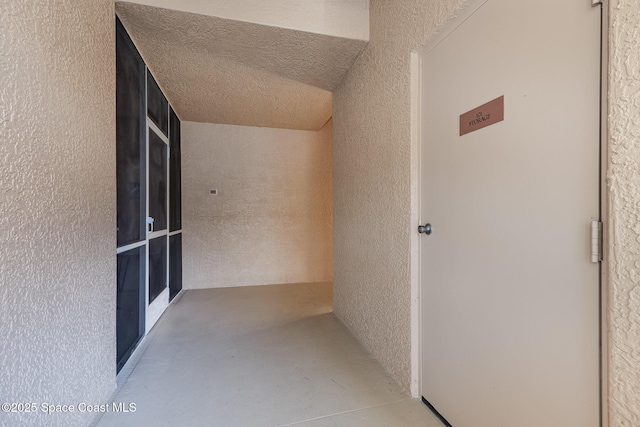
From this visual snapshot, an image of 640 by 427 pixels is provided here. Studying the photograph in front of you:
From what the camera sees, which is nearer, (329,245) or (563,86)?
(563,86)

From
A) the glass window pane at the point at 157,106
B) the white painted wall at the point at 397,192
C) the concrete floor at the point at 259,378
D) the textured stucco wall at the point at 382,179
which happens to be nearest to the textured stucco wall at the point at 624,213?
the white painted wall at the point at 397,192

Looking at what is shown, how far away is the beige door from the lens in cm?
81

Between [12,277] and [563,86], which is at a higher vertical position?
[563,86]

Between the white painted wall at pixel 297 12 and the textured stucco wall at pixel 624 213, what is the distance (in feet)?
5.35

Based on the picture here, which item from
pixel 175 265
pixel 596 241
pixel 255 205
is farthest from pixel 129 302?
pixel 596 241

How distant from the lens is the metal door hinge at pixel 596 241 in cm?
77

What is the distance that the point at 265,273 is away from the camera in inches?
162

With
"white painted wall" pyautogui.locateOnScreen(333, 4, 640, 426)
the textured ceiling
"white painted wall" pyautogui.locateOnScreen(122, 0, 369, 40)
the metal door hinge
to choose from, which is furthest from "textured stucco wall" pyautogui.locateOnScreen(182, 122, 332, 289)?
the metal door hinge

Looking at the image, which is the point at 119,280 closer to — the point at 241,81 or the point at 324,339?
the point at 324,339

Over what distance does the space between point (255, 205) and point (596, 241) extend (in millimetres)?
3784

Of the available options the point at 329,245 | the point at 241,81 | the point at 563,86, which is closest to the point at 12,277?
the point at 563,86

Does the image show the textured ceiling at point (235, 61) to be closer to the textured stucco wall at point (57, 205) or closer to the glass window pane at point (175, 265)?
the textured stucco wall at point (57, 205)

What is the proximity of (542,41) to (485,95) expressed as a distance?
0.24 meters

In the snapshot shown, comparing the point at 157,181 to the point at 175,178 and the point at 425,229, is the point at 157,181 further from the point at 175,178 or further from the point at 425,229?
the point at 425,229
